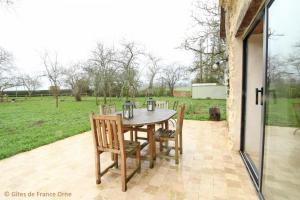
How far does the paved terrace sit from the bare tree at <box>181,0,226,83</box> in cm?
476

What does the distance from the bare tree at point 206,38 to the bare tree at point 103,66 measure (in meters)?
4.93

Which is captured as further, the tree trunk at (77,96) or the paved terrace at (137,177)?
the tree trunk at (77,96)

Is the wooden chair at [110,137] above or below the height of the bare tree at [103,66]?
below

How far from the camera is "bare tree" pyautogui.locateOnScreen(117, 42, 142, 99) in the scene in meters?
10.7

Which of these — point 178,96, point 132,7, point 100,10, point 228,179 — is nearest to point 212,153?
point 228,179

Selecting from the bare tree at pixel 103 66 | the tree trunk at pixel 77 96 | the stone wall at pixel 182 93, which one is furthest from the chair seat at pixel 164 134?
the tree trunk at pixel 77 96

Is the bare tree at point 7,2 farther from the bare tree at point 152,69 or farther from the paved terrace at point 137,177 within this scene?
the bare tree at point 152,69

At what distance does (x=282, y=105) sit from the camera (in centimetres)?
149

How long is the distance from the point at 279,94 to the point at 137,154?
1834mm

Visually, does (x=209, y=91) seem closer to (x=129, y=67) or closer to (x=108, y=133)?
(x=129, y=67)

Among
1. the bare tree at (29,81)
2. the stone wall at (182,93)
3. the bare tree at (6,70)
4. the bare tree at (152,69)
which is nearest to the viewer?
the bare tree at (6,70)

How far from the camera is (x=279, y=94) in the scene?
154 centimetres

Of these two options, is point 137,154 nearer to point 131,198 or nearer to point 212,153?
point 131,198

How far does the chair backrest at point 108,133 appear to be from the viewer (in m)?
2.02
